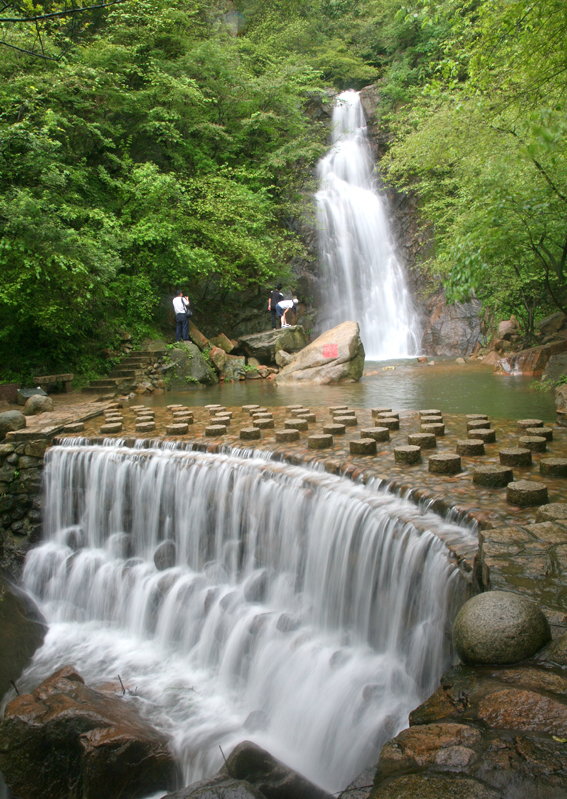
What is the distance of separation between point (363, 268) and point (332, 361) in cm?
1161

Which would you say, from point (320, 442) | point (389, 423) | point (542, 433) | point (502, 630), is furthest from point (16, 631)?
point (542, 433)

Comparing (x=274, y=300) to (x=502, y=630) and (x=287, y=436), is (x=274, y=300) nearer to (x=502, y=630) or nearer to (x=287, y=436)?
(x=287, y=436)

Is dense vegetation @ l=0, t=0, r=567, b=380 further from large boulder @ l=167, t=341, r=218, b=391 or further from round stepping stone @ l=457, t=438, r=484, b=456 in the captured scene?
round stepping stone @ l=457, t=438, r=484, b=456

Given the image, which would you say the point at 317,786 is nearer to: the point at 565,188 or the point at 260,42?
the point at 565,188

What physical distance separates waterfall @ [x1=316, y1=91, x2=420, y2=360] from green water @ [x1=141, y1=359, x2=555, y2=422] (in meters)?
7.67

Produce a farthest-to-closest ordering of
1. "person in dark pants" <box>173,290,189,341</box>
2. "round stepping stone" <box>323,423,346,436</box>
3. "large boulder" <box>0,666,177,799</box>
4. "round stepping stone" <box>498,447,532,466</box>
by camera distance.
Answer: "person in dark pants" <box>173,290,189,341</box>
"round stepping stone" <box>323,423,346,436</box>
"round stepping stone" <box>498,447,532,466</box>
"large boulder" <box>0,666,177,799</box>

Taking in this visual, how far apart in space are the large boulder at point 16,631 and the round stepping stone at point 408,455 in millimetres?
4706

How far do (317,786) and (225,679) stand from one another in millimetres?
1895

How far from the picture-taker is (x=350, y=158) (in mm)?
27438

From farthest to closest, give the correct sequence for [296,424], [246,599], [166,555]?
[296,424], [166,555], [246,599]

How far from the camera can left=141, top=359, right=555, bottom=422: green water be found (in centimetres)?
980

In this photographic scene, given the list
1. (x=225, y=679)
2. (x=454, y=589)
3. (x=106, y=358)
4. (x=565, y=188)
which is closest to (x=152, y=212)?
(x=106, y=358)

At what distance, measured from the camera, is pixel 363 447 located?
251 inches

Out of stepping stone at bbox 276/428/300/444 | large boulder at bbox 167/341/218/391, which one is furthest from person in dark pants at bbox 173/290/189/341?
stepping stone at bbox 276/428/300/444
